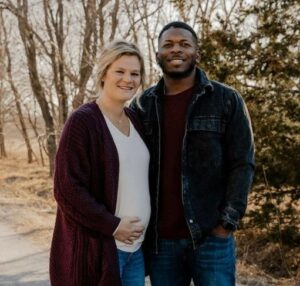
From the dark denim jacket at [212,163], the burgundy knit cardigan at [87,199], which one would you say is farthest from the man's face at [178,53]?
the burgundy knit cardigan at [87,199]

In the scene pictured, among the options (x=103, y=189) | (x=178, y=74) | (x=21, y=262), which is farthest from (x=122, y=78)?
(x=21, y=262)

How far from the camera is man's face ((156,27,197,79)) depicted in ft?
9.72

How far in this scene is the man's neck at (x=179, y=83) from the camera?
3021 millimetres

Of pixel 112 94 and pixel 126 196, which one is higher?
pixel 112 94

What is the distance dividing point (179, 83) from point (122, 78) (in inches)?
16.3

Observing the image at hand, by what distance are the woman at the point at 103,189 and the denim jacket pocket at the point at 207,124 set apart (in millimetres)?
324

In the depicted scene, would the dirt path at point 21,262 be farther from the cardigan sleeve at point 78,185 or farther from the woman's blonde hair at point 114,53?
the woman's blonde hair at point 114,53

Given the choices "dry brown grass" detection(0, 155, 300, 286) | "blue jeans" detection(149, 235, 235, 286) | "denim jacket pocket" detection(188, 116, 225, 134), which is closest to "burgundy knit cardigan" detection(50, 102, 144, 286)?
"blue jeans" detection(149, 235, 235, 286)

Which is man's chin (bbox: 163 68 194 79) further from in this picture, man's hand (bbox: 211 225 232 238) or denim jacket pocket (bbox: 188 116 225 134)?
man's hand (bbox: 211 225 232 238)

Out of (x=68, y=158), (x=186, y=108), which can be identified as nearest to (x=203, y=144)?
(x=186, y=108)

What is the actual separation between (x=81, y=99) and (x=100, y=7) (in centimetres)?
290

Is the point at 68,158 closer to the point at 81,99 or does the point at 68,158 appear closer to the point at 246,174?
the point at 246,174

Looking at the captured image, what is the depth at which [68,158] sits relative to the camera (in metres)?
2.59

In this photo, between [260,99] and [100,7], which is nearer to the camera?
[260,99]
